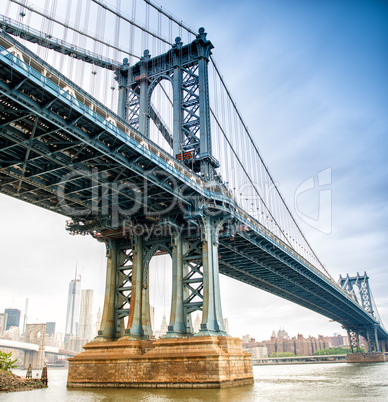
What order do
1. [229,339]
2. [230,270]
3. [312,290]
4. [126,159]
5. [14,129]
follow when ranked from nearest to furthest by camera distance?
[14,129] < [126,159] < [229,339] < [230,270] < [312,290]

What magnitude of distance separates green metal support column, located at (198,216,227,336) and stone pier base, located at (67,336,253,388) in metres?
1.53

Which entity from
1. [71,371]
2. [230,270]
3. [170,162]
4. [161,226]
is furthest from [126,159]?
[230,270]

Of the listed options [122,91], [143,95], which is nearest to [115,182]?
[143,95]

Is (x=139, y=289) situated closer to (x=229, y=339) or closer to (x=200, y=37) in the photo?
(x=229, y=339)

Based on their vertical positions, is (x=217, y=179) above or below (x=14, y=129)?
above

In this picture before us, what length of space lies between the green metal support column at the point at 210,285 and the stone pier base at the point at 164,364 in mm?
1534

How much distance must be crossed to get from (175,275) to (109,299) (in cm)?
777

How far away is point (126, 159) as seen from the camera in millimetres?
31500

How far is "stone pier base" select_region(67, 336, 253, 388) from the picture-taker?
31.6 meters

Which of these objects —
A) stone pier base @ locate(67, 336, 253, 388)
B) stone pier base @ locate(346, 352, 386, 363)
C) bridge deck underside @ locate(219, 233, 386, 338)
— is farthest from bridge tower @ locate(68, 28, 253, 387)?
stone pier base @ locate(346, 352, 386, 363)

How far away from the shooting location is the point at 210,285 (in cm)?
3722

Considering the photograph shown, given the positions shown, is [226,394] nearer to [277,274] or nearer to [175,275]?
[175,275]

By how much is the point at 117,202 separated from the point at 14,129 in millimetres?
13034

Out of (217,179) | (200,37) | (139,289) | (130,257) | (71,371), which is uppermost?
(200,37)
